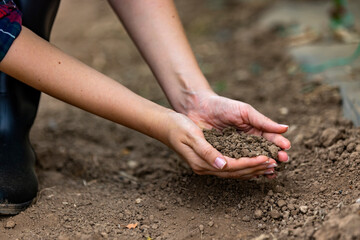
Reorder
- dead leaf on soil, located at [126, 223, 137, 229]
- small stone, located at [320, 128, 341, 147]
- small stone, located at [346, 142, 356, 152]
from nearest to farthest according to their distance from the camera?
1. dead leaf on soil, located at [126, 223, 137, 229]
2. small stone, located at [346, 142, 356, 152]
3. small stone, located at [320, 128, 341, 147]

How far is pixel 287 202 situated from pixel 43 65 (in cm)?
78

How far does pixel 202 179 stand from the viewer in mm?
1451

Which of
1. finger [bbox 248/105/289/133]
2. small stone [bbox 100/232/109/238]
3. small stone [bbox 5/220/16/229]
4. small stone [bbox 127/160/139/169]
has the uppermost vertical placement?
finger [bbox 248/105/289/133]

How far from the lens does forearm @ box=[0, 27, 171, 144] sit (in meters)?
1.25

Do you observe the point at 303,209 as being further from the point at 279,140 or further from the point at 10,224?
the point at 10,224

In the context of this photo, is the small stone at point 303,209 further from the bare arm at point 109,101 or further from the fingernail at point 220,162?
the fingernail at point 220,162

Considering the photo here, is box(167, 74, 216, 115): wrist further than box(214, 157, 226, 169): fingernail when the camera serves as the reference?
Yes

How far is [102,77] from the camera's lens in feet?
4.35

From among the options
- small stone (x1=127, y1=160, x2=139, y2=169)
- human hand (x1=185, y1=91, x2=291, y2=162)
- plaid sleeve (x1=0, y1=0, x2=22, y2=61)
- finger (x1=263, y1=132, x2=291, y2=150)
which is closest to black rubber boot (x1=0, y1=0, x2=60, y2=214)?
plaid sleeve (x1=0, y1=0, x2=22, y2=61)

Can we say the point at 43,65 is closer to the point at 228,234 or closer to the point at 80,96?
the point at 80,96

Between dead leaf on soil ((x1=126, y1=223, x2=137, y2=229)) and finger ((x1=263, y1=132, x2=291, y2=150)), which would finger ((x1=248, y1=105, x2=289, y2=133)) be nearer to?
finger ((x1=263, y1=132, x2=291, y2=150))

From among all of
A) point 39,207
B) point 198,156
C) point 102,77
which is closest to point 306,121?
point 198,156

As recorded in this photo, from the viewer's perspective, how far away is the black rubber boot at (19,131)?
1.38 metres

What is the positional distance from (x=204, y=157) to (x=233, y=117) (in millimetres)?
205
